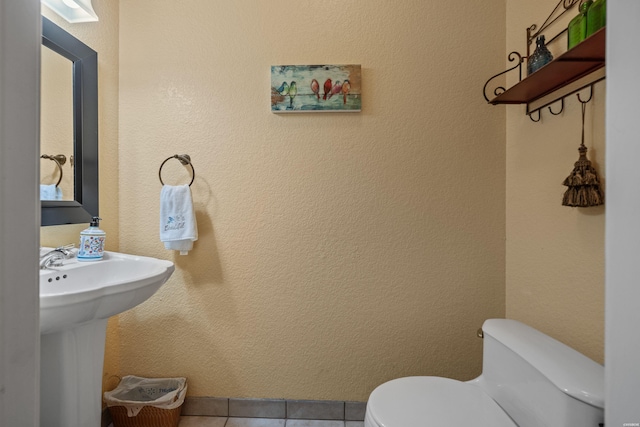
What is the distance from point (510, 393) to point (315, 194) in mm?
1079

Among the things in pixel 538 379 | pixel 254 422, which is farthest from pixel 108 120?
pixel 538 379

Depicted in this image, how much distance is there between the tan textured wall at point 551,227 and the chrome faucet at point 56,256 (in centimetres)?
187

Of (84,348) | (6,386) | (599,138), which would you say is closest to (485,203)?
(599,138)

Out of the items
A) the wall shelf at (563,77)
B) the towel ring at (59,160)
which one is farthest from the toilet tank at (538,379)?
the towel ring at (59,160)

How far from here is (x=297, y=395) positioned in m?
1.47

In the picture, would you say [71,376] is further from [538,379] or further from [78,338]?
[538,379]

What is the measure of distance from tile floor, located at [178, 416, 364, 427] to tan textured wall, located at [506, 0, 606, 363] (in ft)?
3.27

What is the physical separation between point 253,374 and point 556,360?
49.7 inches

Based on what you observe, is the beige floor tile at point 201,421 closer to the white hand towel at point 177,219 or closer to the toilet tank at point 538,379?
→ the white hand towel at point 177,219

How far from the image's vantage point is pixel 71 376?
1.02m

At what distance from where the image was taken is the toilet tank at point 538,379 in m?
0.76

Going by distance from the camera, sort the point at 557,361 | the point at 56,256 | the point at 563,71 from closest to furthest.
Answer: the point at 557,361
the point at 563,71
the point at 56,256

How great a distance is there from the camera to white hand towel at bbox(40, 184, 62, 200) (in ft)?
3.82

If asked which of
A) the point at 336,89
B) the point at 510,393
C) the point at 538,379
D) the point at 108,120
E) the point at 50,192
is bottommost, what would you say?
the point at 510,393
